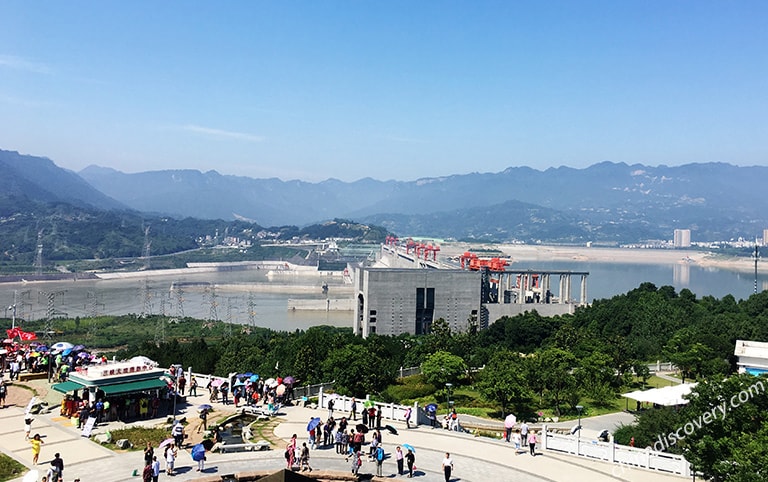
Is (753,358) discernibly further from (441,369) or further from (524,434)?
(524,434)

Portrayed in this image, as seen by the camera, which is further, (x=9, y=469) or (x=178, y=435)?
(x=178, y=435)

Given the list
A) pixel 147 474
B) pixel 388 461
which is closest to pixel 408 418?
pixel 388 461

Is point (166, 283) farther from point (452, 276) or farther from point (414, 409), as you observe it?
point (414, 409)

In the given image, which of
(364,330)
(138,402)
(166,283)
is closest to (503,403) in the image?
(138,402)

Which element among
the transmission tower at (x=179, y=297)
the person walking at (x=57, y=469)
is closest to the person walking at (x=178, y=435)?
the person walking at (x=57, y=469)

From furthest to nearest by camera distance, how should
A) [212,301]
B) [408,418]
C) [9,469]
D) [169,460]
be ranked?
1. [212,301]
2. [408,418]
3. [9,469]
4. [169,460]

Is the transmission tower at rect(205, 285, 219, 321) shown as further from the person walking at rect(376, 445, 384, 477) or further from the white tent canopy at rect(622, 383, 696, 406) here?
the person walking at rect(376, 445, 384, 477)

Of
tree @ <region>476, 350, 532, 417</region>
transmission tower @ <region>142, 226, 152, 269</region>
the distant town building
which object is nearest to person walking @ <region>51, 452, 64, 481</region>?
tree @ <region>476, 350, 532, 417</region>
